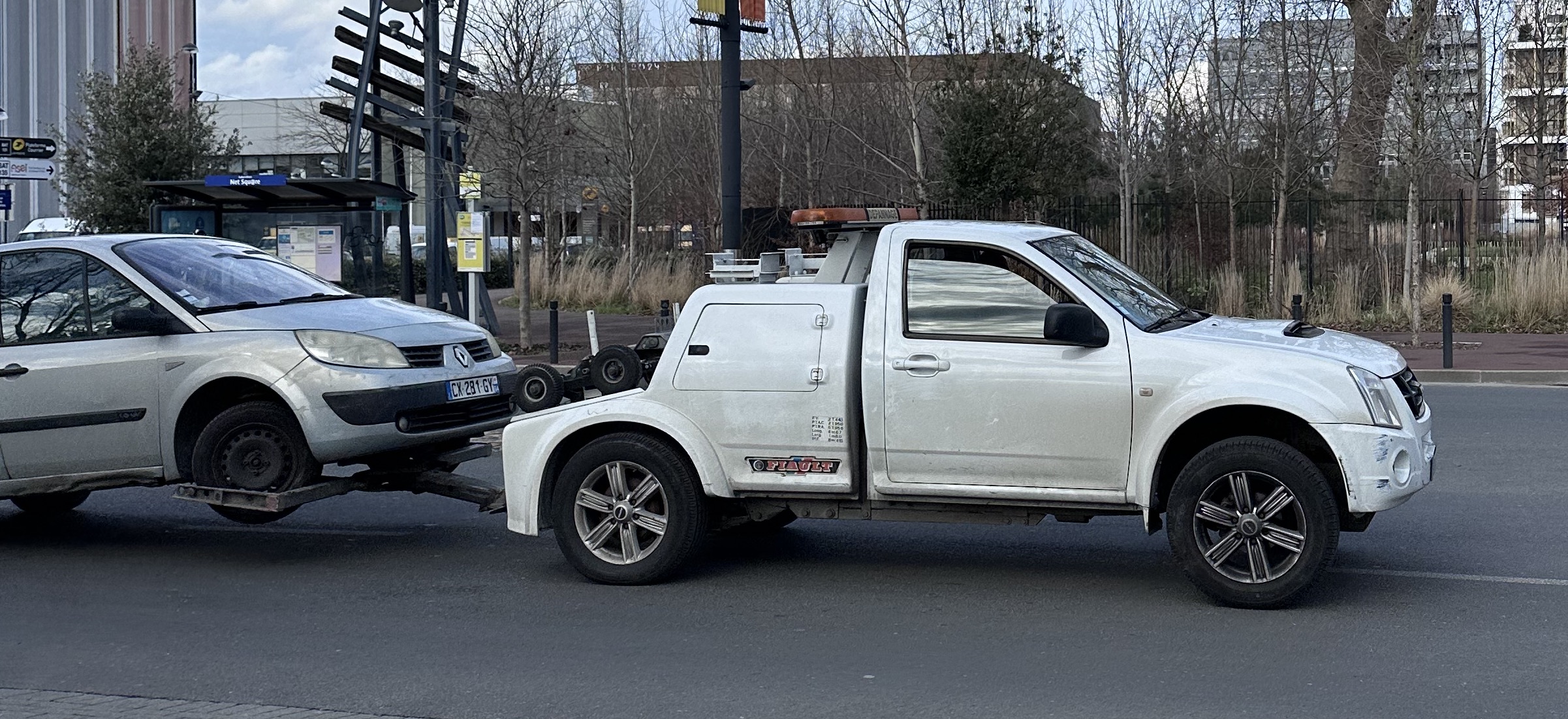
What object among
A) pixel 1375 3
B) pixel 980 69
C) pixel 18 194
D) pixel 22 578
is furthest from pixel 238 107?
pixel 22 578

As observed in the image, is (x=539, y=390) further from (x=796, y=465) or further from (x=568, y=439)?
(x=796, y=465)

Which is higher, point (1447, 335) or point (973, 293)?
point (973, 293)

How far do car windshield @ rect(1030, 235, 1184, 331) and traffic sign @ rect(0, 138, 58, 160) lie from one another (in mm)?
17945

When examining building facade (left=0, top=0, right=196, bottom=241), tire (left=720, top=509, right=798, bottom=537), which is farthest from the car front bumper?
building facade (left=0, top=0, right=196, bottom=241)

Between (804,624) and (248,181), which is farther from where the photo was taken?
(248,181)

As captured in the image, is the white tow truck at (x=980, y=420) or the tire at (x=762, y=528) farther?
the tire at (x=762, y=528)

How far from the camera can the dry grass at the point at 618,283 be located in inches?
1138

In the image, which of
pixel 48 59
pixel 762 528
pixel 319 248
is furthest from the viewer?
pixel 48 59

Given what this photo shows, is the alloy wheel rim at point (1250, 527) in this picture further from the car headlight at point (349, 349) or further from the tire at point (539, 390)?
the car headlight at point (349, 349)

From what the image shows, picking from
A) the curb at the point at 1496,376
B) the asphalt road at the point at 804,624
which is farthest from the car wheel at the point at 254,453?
the curb at the point at 1496,376

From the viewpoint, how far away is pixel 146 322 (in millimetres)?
7785

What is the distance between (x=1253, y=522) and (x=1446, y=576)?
1333mm

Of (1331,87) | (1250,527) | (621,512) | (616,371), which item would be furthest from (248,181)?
(1331,87)

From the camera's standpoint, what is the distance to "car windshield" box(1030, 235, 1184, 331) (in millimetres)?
6961
